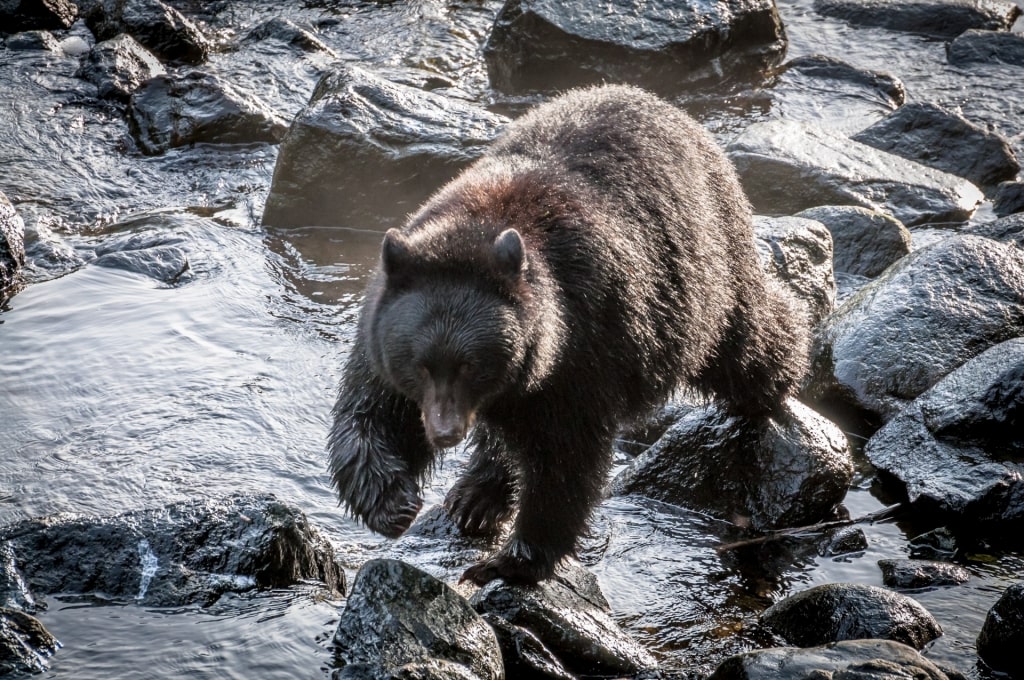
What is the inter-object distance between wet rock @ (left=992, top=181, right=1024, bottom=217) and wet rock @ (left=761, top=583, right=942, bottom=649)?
6306 millimetres

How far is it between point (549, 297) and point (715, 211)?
6.16 feet

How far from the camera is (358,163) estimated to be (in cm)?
1034

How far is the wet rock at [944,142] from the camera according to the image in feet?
38.6

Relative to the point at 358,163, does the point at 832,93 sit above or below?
above

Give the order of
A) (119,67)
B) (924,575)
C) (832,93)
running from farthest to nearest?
1. (832,93)
2. (119,67)
3. (924,575)

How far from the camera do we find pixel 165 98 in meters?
11.9

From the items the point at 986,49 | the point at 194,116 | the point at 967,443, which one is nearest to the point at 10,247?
the point at 194,116

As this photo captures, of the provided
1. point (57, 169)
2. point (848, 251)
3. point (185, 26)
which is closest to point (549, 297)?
point (848, 251)

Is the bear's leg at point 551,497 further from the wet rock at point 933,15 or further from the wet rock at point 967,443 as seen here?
the wet rock at point 933,15

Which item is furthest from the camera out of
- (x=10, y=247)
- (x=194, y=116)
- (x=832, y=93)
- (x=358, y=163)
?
(x=832, y=93)

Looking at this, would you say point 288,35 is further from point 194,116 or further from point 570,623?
point 570,623

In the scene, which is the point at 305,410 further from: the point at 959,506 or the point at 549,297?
the point at 959,506

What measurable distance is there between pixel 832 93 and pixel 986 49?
8.06ft

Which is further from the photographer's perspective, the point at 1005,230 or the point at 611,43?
the point at 611,43
